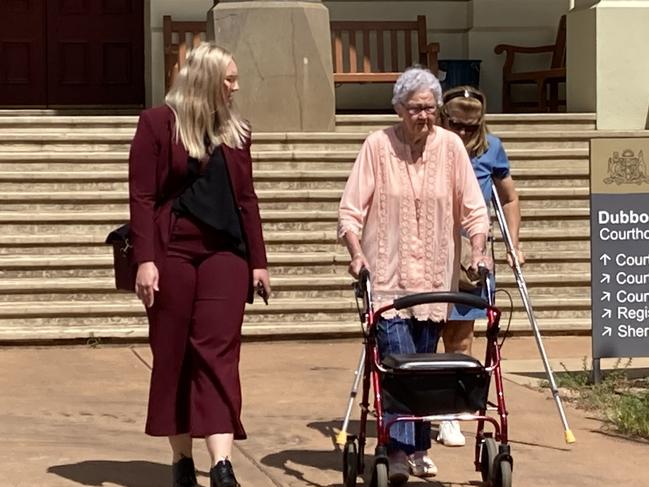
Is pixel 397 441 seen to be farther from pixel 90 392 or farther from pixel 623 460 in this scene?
pixel 90 392

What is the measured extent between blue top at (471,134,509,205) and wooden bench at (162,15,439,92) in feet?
25.4

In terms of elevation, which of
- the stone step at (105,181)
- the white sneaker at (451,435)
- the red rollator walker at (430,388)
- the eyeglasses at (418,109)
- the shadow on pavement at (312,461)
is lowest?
the shadow on pavement at (312,461)

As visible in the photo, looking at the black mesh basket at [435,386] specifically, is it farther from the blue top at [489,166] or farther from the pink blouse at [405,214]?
the blue top at [489,166]

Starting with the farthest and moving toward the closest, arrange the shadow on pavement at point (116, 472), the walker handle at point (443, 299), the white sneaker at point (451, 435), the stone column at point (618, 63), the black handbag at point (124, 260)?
the stone column at point (618, 63)
the white sneaker at point (451, 435)
the shadow on pavement at point (116, 472)
the black handbag at point (124, 260)
the walker handle at point (443, 299)

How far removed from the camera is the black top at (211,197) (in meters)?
6.16

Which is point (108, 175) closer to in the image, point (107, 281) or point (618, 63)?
point (107, 281)

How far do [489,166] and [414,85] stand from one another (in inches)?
52.1

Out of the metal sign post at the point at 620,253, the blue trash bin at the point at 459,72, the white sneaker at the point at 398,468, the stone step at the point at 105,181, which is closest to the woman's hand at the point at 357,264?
the white sneaker at the point at 398,468

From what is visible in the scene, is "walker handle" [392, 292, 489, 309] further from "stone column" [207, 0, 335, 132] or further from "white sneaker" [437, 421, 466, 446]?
"stone column" [207, 0, 335, 132]

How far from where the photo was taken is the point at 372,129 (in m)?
13.3

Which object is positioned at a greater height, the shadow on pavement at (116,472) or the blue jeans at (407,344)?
the blue jeans at (407,344)

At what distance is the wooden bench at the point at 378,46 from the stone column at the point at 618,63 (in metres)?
2.21

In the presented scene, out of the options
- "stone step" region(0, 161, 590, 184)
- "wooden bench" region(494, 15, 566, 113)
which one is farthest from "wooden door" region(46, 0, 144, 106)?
"stone step" region(0, 161, 590, 184)

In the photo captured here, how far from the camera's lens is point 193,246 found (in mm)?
6176
